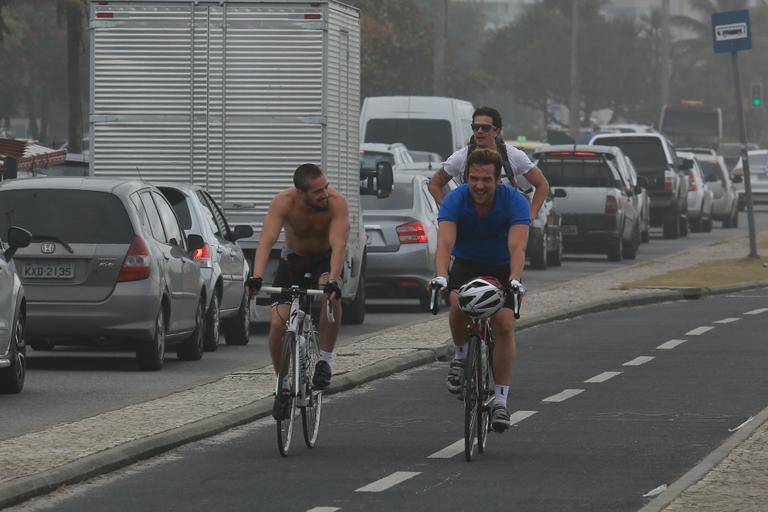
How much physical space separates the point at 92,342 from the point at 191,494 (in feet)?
23.1

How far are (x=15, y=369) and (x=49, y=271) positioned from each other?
6.11 feet

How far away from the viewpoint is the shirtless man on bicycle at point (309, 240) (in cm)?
1193

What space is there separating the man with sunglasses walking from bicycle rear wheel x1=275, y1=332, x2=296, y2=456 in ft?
6.62

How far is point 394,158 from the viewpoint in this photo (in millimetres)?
32344

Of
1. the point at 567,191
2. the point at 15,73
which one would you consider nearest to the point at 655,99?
the point at 15,73

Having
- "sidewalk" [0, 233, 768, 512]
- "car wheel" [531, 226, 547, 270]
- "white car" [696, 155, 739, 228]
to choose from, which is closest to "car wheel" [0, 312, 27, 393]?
"sidewalk" [0, 233, 768, 512]

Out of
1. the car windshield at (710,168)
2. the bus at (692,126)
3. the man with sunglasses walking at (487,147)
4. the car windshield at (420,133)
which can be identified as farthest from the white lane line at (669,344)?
the bus at (692,126)

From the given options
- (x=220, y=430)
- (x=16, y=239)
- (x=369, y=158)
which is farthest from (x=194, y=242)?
(x=369, y=158)

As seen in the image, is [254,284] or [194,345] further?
[194,345]

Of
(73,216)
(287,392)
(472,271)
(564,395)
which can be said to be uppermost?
(73,216)

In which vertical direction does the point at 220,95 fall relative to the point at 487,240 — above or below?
above

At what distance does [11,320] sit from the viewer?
48.9ft

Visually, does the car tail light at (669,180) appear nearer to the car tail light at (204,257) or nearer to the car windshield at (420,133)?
the car windshield at (420,133)

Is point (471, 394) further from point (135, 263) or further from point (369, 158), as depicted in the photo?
point (369, 158)
